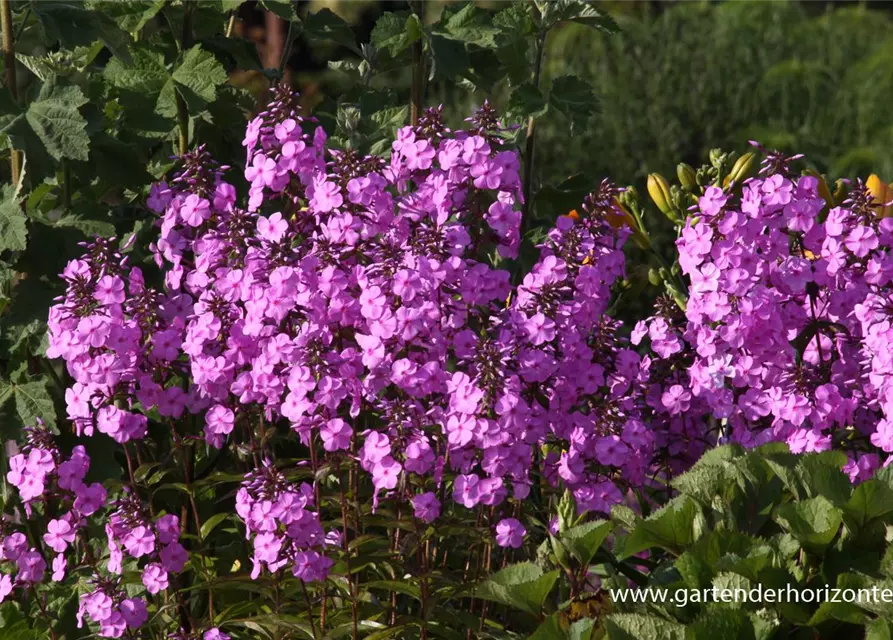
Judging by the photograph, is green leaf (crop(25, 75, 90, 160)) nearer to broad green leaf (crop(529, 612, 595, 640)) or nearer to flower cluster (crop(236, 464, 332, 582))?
flower cluster (crop(236, 464, 332, 582))

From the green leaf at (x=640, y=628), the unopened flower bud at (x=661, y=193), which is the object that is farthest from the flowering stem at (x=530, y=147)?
the green leaf at (x=640, y=628)

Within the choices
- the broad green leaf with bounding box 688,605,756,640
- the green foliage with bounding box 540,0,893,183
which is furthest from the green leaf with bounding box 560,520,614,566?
the green foliage with bounding box 540,0,893,183

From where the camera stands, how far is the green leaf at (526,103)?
3131mm

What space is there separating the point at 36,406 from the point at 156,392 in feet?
1.74

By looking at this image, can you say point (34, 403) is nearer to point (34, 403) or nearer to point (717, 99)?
point (34, 403)

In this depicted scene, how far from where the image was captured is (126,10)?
327 cm

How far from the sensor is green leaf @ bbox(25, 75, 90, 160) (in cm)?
284

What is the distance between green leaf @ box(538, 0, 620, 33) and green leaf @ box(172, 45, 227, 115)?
0.81 metres

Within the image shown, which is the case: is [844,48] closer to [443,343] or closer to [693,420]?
[693,420]

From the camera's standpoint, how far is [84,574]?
118 inches

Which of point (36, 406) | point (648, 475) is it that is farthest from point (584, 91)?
point (36, 406)

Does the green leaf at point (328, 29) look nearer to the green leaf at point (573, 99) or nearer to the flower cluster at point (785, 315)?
the green leaf at point (573, 99)

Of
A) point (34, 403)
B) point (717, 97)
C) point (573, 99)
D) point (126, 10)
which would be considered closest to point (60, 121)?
point (126, 10)

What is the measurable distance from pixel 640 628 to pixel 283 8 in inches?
74.9
